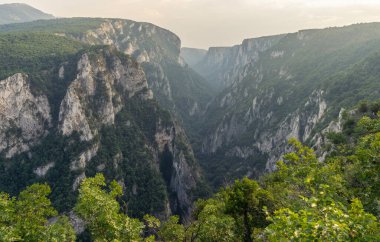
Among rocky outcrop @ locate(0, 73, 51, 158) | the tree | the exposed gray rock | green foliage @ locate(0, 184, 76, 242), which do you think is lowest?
the exposed gray rock

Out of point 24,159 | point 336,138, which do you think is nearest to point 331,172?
point 336,138

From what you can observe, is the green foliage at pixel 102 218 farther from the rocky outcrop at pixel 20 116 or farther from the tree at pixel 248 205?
the rocky outcrop at pixel 20 116

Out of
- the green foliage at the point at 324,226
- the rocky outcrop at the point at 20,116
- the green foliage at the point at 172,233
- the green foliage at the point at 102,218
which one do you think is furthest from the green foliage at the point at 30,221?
the rocky outcrop at the point at 20,116

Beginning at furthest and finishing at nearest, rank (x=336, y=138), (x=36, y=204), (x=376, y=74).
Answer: (x=376, y=74) → (x=336, y=138) → (x=36, y=204)

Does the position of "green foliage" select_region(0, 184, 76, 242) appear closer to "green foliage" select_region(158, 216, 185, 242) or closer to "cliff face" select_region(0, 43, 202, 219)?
"green foliage" select_region(158, 216, 185, 242)

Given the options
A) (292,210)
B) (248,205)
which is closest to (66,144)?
(248,205)

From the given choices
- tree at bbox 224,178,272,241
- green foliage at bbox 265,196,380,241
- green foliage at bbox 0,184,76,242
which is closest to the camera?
green foliage at bbox 265,196,380,241

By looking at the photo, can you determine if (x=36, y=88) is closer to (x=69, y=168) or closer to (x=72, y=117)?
(x=72, y=117)

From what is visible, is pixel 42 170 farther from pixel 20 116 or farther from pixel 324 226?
pixel 324 226

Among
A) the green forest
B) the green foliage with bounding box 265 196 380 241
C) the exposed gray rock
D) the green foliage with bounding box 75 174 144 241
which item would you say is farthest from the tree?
the exposed gray rock
